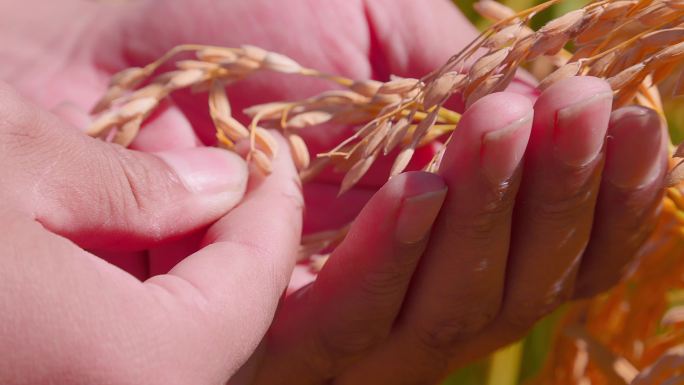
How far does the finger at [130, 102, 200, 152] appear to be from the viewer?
3.81ft

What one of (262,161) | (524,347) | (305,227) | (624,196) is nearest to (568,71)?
(624,196)

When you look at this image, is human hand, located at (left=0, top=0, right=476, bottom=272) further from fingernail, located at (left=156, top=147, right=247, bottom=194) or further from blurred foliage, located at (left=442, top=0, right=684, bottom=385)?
blurred foliage, located at (left=442, top=0, right=684, bottom=385)

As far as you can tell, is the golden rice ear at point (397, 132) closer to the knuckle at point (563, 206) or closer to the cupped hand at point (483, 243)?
the cupped hand at point (483, 243)

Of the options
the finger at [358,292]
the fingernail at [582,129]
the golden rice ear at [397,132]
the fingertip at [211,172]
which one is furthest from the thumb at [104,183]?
the fingernail at [582,129]

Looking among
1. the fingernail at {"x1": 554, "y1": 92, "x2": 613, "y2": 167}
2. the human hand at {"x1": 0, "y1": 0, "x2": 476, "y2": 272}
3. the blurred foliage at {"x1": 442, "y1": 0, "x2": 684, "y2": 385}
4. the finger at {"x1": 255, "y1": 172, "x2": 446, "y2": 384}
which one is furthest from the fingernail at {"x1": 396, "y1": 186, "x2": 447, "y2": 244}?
the blurred foliage at {"x1": 442, "y1": 0, "x2": 684, "y2": 385}

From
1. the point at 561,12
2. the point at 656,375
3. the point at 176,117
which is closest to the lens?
the point at 656,375

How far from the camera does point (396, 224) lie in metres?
0.83

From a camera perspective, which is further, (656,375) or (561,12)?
(561,12)

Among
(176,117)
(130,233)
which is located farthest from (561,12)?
(130,233)

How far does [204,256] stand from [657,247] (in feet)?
1.62

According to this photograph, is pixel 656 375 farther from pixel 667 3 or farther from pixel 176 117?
pixel 176 117

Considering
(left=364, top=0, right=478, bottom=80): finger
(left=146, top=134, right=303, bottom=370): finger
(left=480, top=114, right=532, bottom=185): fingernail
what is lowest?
(left=146, top=134, right=303, bottom=370): finger

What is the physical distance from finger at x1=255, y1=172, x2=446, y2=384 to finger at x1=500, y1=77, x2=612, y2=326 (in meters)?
0.10

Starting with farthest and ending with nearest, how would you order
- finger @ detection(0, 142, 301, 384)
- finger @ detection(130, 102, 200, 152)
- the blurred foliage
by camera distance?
the blurred foliage → finger @ detection(130, 102, 200, 152) → finger @ detection(0, 142, 301, 384)
